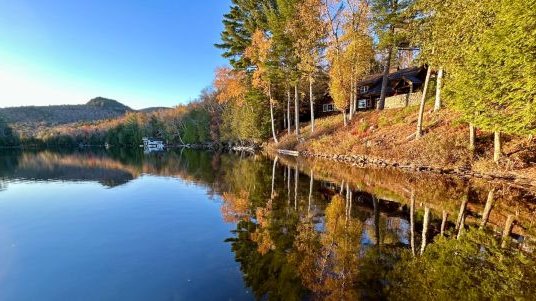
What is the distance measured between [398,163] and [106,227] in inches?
812

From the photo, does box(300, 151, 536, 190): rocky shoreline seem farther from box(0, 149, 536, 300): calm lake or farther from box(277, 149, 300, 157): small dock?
box(277, 149, 300, 157): small dock

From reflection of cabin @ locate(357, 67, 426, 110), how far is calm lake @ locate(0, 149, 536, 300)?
20920 millimetres

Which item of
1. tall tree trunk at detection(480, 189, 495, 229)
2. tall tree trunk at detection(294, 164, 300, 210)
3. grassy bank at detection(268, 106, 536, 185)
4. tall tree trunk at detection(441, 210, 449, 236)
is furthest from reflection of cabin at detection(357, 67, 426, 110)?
tall tree trunk at detection(441, 210, 449, 236)

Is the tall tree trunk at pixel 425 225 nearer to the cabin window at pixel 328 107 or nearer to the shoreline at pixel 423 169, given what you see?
the shoreline at pixel 423 169

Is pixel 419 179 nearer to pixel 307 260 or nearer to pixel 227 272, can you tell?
pixel 307 260


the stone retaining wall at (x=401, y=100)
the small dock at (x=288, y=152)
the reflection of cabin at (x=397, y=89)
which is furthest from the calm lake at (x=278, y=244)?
the small dock at (x=288, y=152)

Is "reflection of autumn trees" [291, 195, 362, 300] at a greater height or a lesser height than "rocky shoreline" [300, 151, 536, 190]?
lesser

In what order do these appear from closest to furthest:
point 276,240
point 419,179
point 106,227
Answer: point 276,240, point 106,227, point 419,179

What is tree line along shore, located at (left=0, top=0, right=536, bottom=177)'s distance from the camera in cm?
1494

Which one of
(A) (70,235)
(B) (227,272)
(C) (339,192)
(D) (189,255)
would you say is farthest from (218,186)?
(B) (227,272)

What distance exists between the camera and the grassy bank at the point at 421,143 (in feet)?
55.2

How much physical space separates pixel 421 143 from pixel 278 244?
18915 millimetres

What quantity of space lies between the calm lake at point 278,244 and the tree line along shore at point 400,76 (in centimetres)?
452

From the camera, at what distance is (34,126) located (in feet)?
537
